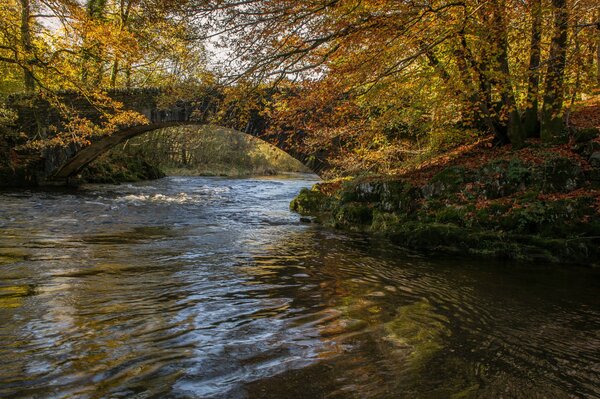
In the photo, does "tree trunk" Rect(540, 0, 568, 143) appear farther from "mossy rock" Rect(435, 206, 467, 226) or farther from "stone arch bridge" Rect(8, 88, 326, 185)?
"stone arch bridge" Rect(8, 88, 326, 185)

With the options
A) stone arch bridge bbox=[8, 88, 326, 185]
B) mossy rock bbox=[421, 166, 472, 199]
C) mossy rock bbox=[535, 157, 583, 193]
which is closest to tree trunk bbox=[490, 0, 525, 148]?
mossy rock bbox=[535, 157, 583, 193]

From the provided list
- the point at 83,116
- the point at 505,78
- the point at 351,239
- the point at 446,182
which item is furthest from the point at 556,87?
the point at 83,116

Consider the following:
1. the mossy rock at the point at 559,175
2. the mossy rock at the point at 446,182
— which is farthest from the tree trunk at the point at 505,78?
the mossy rock at the point at 446,182

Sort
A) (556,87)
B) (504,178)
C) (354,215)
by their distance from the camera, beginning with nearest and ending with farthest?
(556,87), (504,178), (354,215)

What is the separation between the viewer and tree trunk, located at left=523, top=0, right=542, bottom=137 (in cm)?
632

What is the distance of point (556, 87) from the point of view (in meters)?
6.72

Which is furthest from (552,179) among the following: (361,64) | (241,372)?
(241,372)

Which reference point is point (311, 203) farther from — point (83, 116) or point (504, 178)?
point (83, 116)

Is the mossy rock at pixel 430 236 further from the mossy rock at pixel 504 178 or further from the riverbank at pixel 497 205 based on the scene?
the mossy rock at pixel 504 178

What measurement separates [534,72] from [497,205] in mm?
2253

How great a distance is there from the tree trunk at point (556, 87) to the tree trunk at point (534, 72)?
0.74 feet

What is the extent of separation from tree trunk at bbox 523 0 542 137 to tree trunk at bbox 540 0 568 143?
8.9 inches

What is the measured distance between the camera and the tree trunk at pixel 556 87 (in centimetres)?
670

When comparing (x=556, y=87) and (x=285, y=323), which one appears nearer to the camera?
(x=285, y=323)
